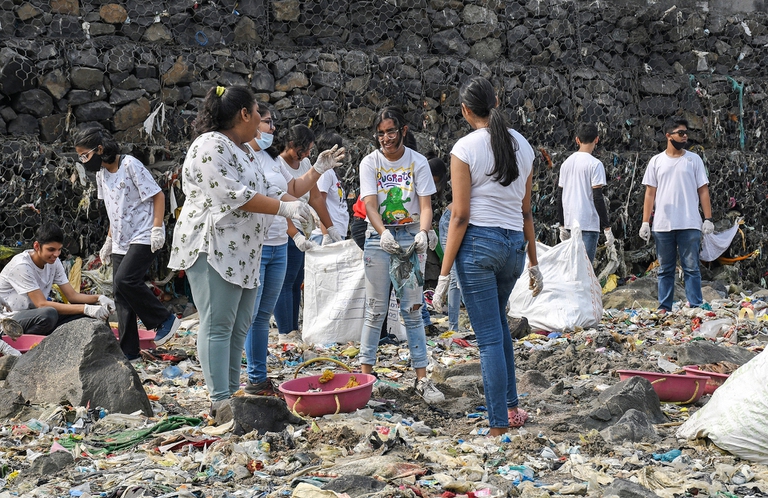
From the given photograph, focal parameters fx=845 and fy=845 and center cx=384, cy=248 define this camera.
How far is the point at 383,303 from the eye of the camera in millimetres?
4844

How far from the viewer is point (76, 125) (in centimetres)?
859

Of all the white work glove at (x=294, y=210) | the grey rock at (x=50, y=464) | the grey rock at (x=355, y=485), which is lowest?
the grey rock at (x=355, y=485)

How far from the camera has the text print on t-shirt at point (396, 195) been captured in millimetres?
4840

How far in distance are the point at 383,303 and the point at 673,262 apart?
12.3 feet

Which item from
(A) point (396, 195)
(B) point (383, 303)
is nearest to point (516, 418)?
(B) point (383, 303)

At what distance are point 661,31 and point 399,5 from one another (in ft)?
13.5

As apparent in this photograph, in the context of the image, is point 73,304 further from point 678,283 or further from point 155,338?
point 678,283

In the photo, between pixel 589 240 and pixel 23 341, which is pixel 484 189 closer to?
pixel 23 341

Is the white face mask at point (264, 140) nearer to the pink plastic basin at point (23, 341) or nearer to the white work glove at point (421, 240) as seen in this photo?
the white work glove at point (421, 240)

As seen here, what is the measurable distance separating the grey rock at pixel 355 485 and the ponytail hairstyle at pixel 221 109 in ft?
5.69

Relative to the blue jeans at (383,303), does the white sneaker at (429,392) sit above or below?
below

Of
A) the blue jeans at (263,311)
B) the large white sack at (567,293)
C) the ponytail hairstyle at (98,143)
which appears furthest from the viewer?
the large white sack at (567,293)

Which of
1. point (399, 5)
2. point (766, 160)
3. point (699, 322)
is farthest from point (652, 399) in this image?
point (766, 160)

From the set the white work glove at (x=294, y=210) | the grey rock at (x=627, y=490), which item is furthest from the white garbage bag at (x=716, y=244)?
the grey rock at (x=627, y=490)
